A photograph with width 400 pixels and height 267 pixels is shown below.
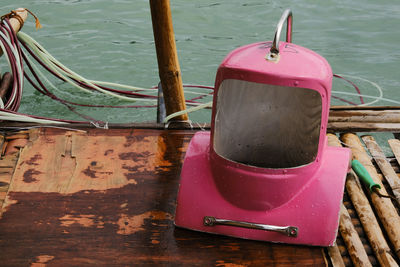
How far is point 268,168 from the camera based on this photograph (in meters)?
2.04

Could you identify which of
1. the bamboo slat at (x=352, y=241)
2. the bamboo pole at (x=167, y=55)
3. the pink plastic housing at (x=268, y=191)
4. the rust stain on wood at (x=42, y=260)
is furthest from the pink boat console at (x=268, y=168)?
the bamboo pole at (x=167, y=55)

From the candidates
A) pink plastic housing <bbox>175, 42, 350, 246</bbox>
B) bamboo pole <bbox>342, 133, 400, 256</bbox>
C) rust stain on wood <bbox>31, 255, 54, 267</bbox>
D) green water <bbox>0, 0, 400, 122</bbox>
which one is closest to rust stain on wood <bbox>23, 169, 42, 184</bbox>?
rust stain on wood <bbox>31, 255, 54, 267</bbox>

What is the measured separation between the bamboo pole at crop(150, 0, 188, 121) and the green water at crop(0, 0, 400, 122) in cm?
190

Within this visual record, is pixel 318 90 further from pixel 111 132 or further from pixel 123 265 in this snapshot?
pixel 111 132

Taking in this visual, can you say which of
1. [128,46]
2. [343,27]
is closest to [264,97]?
[128,46]

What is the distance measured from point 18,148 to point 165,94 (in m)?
0.88

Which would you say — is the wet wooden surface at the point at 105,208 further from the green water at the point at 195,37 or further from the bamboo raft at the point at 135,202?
the green water at the point at 195,37

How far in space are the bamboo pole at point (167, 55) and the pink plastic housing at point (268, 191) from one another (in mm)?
828

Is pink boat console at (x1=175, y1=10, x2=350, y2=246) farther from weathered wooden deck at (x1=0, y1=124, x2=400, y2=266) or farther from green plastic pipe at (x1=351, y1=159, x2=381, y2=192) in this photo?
green plastic pipe at (x1=351, y1=159, x2=381, y2=192)

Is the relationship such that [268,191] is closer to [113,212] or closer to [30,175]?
[113,212]

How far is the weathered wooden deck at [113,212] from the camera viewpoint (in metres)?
2.05

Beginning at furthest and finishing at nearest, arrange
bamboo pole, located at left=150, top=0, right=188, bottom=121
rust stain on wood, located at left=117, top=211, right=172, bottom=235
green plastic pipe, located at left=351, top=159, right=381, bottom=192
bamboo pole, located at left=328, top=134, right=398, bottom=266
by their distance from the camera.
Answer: bamboo pole, located at left=150, top=0, right=188, bottom=121 → green plastic pipe, located at left=351, top=159, right=381, bottom=192 → rust stain on wood, located at left=117, top=211, right=172, bottom=235 → bamboo pole, located at left=328, top=134, right=398, bottom=266

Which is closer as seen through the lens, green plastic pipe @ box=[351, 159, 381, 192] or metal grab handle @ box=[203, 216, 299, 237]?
metal grab handle @ box=[203, 216, 299, 237]

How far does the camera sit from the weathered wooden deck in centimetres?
205
